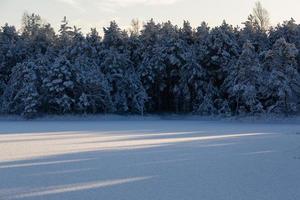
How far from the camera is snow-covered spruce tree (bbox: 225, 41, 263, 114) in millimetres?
45688

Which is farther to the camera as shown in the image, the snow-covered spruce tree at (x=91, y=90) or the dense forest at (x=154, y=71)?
the snow-covered spruce tree at (x=91, y=90)

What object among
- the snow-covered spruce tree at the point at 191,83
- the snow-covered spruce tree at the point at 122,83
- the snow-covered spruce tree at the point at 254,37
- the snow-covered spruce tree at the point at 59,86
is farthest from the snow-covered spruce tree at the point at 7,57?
the snow-covered spruce tree at the point at 254,37

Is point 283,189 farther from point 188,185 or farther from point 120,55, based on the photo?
point 120,55

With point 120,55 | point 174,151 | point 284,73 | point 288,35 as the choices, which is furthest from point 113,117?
point 174,151

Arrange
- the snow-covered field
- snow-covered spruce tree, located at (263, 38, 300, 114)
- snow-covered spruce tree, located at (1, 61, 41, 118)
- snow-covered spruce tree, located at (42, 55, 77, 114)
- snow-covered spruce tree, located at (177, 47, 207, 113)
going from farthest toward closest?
snow-covered spruce tree, located at (177, 47, 207, 113) → snow-covered spruce tree, located at (42, 55, 77, 114) → snow-covered spruce tree, located at (1, 61, 41, 118) → snow-covered spruce tree, located at (263, 38, 300, 114) → the snow-covered field

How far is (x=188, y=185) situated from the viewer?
391 inches

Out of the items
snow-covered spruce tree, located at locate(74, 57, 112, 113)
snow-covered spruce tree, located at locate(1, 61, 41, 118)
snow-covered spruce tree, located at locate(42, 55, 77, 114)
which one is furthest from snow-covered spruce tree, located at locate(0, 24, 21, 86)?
snow-covered spruce tree, located at locate(74, 57, 112, 113)

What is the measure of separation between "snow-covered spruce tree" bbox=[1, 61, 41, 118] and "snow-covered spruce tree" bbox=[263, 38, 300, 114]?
76.6ft

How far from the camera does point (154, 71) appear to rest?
55.3m

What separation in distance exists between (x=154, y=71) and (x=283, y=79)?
52.4ft

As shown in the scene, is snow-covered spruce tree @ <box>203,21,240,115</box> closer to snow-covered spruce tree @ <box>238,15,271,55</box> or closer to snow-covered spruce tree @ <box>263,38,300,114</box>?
snow-covered spruce tree @ <box>238,15,271,55</box>

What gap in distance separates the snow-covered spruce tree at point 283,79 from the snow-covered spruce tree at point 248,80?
1.00 meters

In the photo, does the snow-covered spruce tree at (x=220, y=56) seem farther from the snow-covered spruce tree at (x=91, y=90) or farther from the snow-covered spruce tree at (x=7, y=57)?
the snow-covered spruce tree at (x=7, y=57)

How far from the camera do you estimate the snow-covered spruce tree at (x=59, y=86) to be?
49219 millimetres
